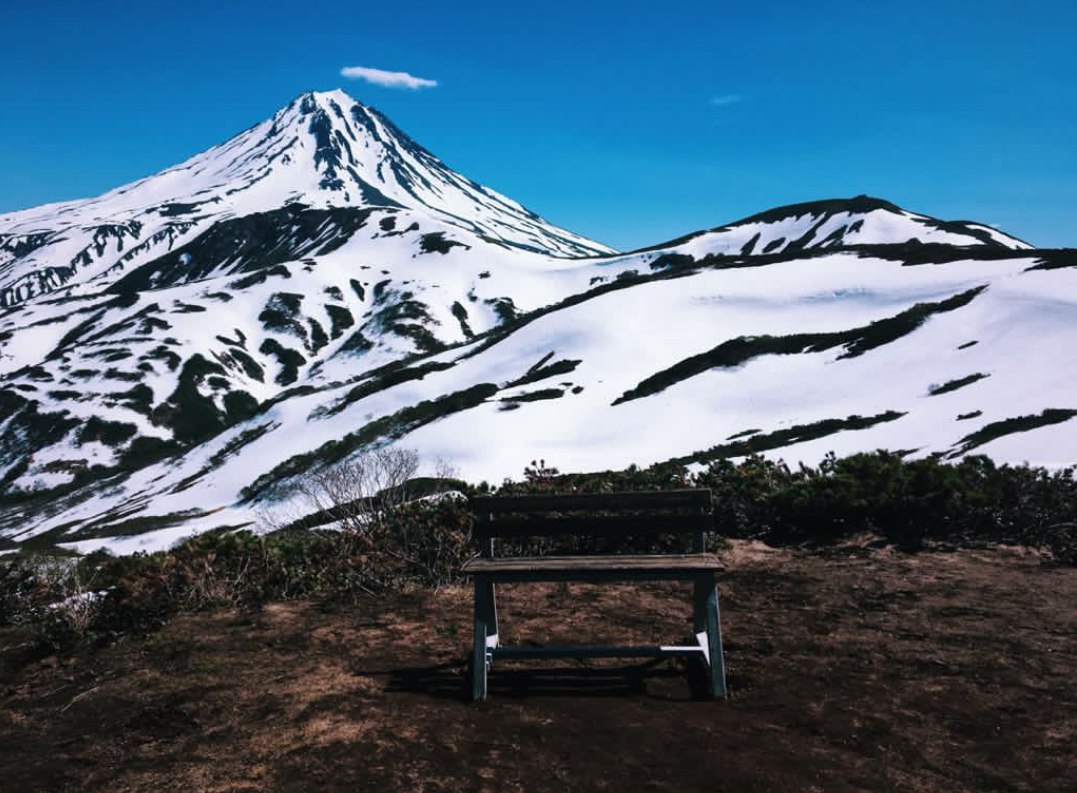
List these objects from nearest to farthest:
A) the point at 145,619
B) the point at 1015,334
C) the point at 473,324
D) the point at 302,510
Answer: the point at 145,619 < the point at 1015,334 < the point at 302,510 < the point at 473,324

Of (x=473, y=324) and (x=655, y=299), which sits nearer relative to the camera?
(x=655, y=299)

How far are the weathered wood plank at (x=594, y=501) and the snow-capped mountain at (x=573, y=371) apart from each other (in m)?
12.6

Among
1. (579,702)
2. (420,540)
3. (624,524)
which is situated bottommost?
(579,702)

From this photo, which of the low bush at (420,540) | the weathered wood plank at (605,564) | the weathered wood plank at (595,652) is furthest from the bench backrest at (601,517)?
the low bush at (420,540)

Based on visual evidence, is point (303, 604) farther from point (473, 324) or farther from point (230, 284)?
→ point (230, 284)

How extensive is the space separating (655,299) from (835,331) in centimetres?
2383

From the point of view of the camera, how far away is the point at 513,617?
310 inches

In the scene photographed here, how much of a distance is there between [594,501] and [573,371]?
54.9m

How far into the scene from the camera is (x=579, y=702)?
570cm

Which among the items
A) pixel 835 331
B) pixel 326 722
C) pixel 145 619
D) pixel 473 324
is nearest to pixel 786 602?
pixel 326 722

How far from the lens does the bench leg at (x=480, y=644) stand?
225 inches

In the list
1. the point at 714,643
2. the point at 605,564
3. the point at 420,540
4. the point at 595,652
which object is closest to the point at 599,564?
the point at 605,564

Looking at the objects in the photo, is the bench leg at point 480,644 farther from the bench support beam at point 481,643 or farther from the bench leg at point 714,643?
the bench leg at point 714,643

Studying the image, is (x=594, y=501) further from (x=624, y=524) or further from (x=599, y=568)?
(x=599, y=568)
